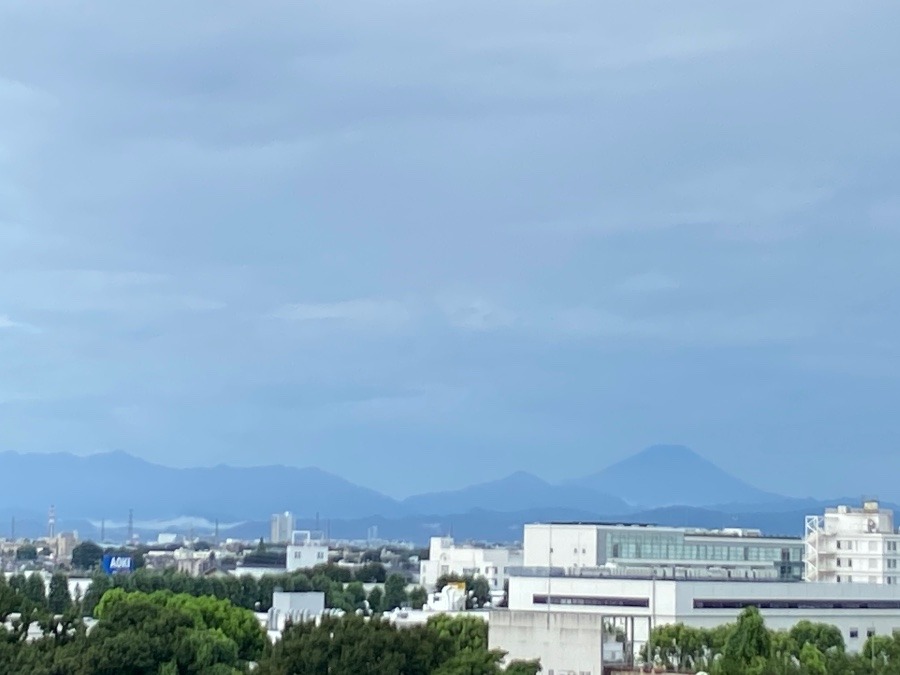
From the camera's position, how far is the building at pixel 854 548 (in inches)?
3516

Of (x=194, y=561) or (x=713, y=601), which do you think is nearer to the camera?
(x=713, y=601)

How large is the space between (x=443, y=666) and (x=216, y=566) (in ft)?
390

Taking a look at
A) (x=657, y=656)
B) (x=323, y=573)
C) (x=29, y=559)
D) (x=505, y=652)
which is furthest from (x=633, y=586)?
(x=29, y=559)

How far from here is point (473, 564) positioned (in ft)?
422

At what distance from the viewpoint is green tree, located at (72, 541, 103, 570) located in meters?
159

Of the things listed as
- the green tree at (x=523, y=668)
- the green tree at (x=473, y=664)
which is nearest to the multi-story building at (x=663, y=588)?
the green tree at (x=523, y=668)

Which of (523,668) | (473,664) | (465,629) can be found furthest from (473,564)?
(473,664)

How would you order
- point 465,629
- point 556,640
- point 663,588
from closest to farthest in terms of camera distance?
point 556,640 → point 465,629 → point 663,588

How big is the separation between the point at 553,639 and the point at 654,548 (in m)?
65.4

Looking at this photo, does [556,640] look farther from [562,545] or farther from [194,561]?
[194,561]

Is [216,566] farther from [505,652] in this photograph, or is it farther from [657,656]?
[505,652]

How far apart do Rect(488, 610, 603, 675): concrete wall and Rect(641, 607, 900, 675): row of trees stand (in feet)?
9.18

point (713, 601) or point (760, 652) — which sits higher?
point (713, 601)

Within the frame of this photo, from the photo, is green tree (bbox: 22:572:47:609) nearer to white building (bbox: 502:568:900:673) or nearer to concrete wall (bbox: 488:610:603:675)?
white building (bbox: 502:568:900:673)
